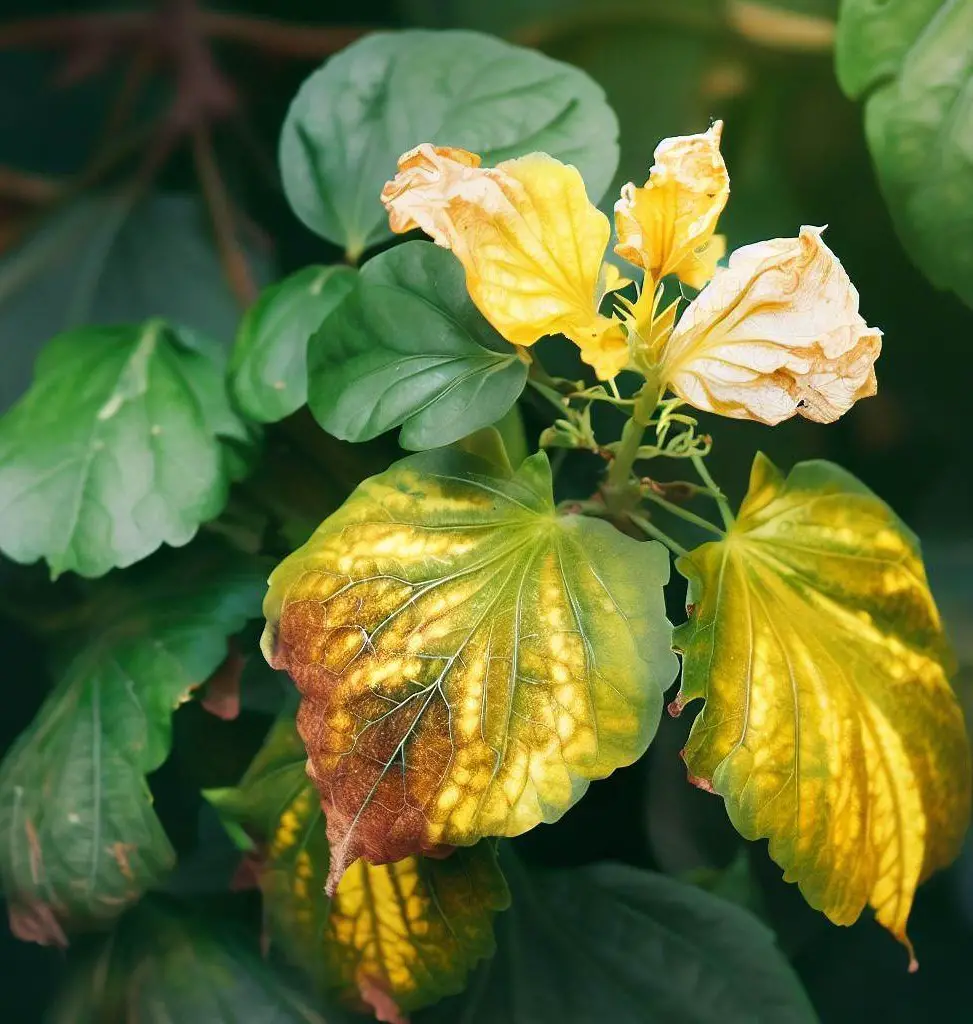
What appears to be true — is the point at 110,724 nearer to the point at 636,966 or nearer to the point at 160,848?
the point at 160,848

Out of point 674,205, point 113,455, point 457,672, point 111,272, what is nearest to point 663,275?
point 674,205

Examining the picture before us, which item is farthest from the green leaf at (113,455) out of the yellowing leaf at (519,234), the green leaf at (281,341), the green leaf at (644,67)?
the green leaf at (644,67)

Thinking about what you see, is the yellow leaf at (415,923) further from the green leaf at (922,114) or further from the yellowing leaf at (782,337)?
the green leaf at (922,114)

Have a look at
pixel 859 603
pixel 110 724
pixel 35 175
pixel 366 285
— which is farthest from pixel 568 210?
pixel 35 175

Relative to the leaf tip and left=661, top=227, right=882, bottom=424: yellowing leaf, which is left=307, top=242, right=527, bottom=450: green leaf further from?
the leaf tip

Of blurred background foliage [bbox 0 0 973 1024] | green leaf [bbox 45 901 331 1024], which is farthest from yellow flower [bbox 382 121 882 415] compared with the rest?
green leaf [bbox 45 901 331 1024]

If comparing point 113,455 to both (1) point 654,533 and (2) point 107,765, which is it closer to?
(2) point 107,765
